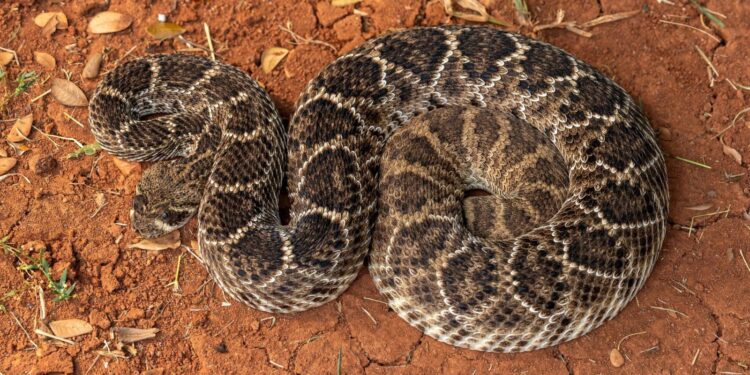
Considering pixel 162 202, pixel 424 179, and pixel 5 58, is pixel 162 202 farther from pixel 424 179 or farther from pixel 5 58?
pixel 5 58

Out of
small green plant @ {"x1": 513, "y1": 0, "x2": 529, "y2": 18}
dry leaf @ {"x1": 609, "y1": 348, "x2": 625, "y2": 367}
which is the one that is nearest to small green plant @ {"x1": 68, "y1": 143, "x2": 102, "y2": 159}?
small green plant @ {"x1": 513, "y1": 0, "x2": 529, "y2": 18}

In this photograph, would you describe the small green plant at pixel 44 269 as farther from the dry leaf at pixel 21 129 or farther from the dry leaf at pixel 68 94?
the dry leaf at pixel 68 94

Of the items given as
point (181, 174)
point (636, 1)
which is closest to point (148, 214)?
point (181, 174)

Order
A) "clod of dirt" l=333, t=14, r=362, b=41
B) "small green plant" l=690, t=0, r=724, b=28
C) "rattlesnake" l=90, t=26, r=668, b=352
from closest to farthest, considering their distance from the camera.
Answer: "rattlesnake" l=90, t=26, r=668, b=352
"small green plant" l=690, t=0, r=724, b=28
"clod of dirt" l=333, t=14, r=362, b=41

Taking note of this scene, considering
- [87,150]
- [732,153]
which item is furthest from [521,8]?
[87,150]

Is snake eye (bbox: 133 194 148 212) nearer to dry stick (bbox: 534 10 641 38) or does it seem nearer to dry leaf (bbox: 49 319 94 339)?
dry leaf (bbox: 49 319 94 339)

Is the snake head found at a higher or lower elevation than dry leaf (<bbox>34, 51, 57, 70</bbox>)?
lower
